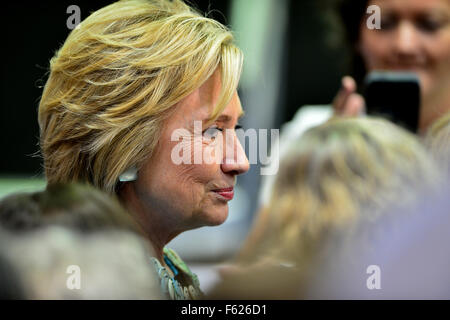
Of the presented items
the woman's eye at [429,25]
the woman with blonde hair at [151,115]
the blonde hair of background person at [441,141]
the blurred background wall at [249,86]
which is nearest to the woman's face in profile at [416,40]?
the woman's eye at [429,25]

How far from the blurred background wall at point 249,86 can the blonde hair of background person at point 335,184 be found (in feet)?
4.99

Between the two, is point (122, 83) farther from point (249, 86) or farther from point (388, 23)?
point (249, 86)

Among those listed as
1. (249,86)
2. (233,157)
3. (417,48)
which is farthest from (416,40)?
(249,86)

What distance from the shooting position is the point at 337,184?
1.51 meters

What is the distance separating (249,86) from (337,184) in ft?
5.13

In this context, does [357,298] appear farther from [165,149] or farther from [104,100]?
[104,100]

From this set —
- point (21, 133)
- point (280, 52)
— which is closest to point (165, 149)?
point (21, 133)

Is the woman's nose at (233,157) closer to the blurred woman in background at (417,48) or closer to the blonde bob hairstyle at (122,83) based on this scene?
the blonde bob hairstyle at (122,83)

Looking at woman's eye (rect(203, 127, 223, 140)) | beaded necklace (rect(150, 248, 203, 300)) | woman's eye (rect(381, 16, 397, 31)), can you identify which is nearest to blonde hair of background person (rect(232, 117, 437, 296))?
beaded necklace (rect(150, 248, 203, 300))

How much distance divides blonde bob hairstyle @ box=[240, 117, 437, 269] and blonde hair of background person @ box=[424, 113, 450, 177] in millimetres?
30

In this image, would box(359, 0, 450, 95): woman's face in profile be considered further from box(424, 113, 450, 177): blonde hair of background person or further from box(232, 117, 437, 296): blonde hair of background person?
box(232, 117, 437, 296): blonde hair of background person

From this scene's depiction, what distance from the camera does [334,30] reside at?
8.10 feet

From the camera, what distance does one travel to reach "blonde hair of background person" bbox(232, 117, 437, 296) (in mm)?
1458

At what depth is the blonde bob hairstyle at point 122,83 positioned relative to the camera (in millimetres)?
1298
